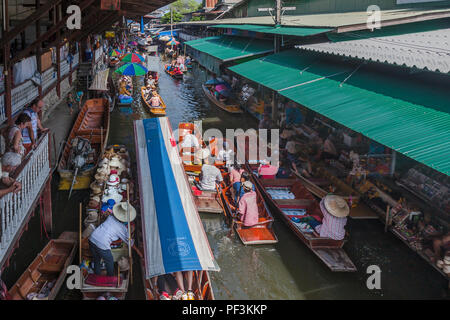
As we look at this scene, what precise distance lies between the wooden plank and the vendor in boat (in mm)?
4119

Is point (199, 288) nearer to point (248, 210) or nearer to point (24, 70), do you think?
Answer: point (248, 210)

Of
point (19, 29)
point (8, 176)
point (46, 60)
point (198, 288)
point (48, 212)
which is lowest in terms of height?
point (198, 288)

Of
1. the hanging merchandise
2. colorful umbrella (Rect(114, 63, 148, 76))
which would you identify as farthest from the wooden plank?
colorful umbrella (Rect(114, 63, 148, 76))

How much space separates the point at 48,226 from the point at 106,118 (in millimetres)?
7850

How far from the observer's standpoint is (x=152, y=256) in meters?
6.99

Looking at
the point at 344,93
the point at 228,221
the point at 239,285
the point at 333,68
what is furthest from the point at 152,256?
the point at 333,68

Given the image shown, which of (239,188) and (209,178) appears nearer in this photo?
(239,188)

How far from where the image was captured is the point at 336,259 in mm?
8344

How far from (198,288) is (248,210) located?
9.65 feet

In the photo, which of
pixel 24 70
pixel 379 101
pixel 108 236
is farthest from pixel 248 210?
pixel 24 70

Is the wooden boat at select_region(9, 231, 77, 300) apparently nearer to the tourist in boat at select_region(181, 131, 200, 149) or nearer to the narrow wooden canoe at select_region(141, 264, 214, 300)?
the narrow wooden canoe at select_region(141, 264, 214, 300)

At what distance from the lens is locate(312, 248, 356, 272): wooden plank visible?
8094mm

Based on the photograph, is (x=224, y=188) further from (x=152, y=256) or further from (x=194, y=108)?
(x=194, y=108)

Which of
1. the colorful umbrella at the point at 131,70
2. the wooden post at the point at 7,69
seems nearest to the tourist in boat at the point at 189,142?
the wooden post at the point at 7,69
